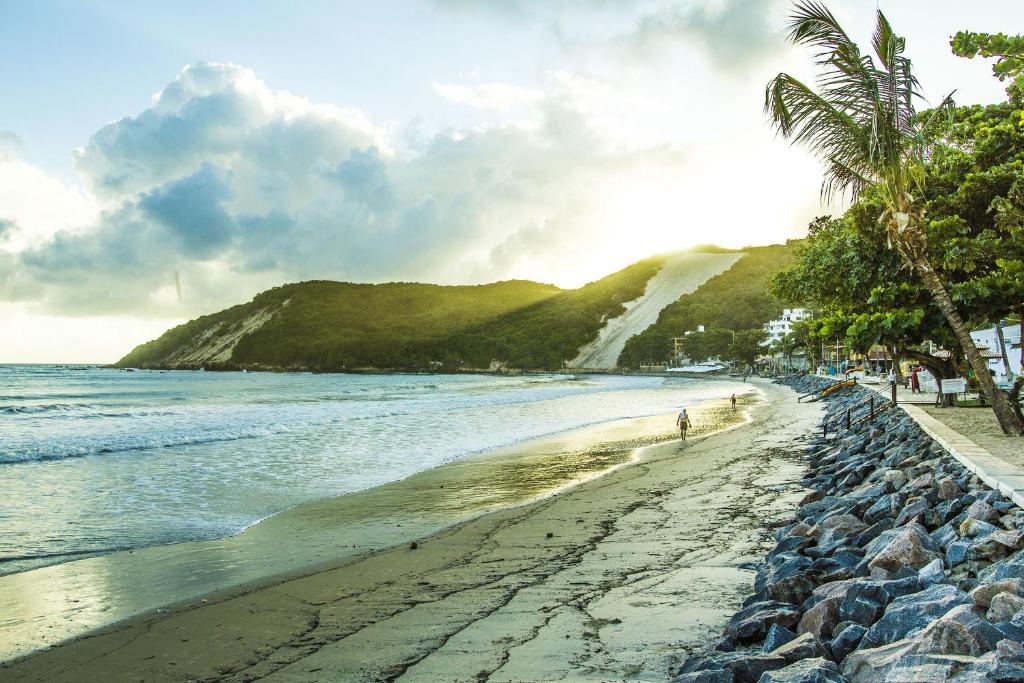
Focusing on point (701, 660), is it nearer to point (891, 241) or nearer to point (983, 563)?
point (983, 563)

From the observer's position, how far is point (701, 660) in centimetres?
457

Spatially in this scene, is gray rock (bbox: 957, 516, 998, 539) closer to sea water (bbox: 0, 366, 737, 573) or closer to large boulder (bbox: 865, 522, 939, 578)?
large boulder (bbox: 865, 522, 939, 578)

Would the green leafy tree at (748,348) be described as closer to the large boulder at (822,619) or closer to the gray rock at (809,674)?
the large boulder at (822,619)

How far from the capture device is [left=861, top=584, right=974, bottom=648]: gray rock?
407 centimetres

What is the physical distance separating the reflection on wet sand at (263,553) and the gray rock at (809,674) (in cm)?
574

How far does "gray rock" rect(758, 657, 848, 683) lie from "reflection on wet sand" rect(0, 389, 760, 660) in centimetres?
574

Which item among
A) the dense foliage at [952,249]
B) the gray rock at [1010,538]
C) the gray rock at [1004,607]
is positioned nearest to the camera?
the gray rock at [1004,607]

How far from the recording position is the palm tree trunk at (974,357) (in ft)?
37.3

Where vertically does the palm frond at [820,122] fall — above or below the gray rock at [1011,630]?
above

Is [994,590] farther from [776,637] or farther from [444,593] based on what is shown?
[444,593]

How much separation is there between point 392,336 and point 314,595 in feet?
630

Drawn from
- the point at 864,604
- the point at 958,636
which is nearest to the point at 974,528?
the point at 864,604

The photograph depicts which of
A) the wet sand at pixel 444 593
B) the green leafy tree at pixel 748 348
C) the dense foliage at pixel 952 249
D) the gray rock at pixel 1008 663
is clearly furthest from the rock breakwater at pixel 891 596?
the green leafy tree at pixel 748 348

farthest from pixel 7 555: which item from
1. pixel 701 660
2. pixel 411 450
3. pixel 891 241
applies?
pixel 891 241
